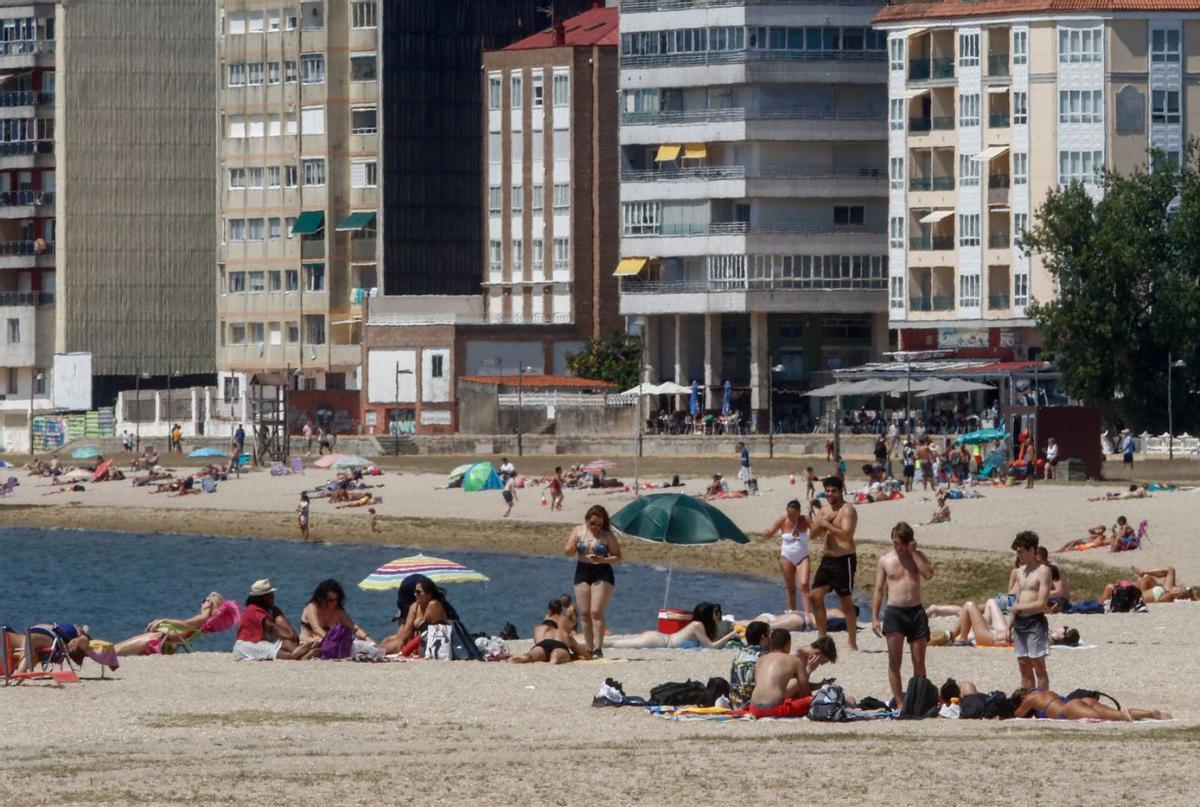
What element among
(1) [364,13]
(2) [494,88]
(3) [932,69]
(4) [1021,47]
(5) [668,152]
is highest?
(1) [364,13]

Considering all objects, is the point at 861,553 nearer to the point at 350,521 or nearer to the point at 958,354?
the point at 350,521

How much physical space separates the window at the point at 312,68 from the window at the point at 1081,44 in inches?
1390

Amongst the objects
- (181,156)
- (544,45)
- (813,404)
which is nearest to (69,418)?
(181,156)

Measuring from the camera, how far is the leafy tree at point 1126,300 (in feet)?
246

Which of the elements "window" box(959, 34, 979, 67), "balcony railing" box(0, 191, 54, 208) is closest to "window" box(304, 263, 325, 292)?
"balcony railing" box(0, 191, 54, 208)

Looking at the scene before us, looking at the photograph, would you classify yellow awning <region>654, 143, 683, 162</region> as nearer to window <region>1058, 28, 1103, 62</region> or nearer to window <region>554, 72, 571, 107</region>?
window <region>554, 72, 571, 107</region>

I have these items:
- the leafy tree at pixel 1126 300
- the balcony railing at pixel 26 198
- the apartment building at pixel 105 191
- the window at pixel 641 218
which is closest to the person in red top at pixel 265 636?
the leafy tree at pixel 1126 300

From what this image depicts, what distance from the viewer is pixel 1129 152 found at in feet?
289

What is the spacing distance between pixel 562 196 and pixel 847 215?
42.9ft

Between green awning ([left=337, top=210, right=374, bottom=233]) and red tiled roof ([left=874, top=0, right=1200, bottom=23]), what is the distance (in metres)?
27.6

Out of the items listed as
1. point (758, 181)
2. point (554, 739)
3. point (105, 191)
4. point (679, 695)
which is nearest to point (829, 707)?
point (679, 695)

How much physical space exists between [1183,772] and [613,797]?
4.00m

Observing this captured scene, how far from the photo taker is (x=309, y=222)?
113m

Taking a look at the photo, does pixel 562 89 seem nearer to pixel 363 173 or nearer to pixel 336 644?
pixel 363 173
